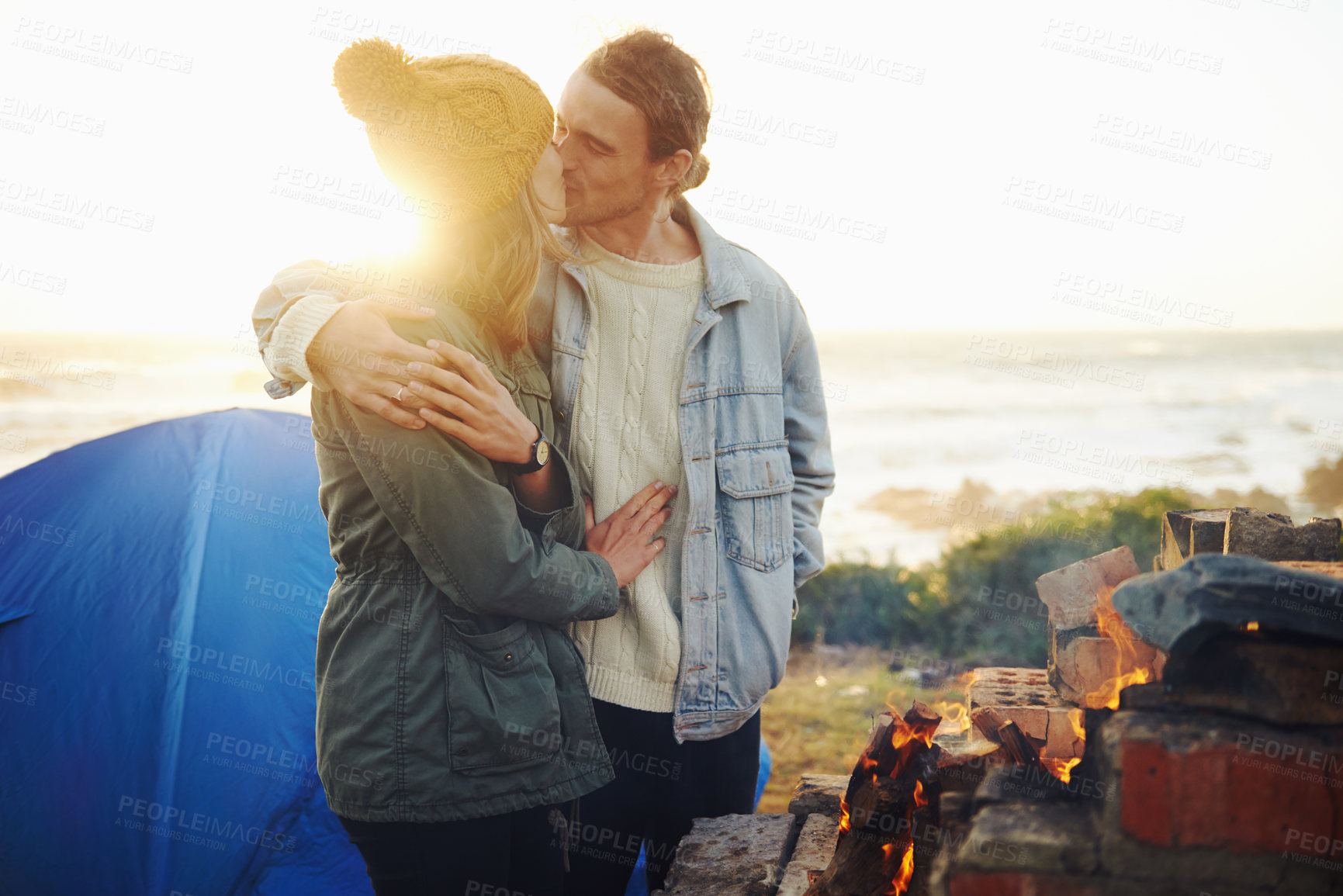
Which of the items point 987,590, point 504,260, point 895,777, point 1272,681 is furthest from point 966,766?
point 987,590

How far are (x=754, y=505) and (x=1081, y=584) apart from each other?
0.85 m

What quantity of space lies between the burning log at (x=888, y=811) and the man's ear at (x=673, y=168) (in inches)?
58.6

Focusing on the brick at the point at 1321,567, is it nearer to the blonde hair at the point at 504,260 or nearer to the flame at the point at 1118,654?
the flame at the point at 1118,654

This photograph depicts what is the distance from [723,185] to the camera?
3.04 meters

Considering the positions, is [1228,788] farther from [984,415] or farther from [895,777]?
[984,415]

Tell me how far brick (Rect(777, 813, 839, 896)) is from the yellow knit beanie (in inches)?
63.8

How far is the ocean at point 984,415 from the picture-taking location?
576 inches

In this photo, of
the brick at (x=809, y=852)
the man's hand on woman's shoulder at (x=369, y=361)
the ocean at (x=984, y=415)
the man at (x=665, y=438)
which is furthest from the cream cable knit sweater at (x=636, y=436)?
the ocean at (x=984, y=415)

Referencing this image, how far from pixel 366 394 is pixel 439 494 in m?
0.21

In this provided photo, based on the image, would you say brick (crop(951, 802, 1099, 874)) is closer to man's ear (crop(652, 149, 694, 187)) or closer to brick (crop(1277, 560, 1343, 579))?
brick (crop(1277, 560, 1343, 579))

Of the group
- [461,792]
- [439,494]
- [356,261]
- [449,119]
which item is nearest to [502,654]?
[461,792]

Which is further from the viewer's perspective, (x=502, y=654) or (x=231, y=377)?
(x=231, y=377)

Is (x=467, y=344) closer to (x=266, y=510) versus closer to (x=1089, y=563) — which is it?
(x=1089, y=563)

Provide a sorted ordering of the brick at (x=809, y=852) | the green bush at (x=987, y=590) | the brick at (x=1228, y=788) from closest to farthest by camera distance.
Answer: the brick at (x=1228, y=788) < the brick at (x=809, y=852) < the green bush at (x=987, y=590)
